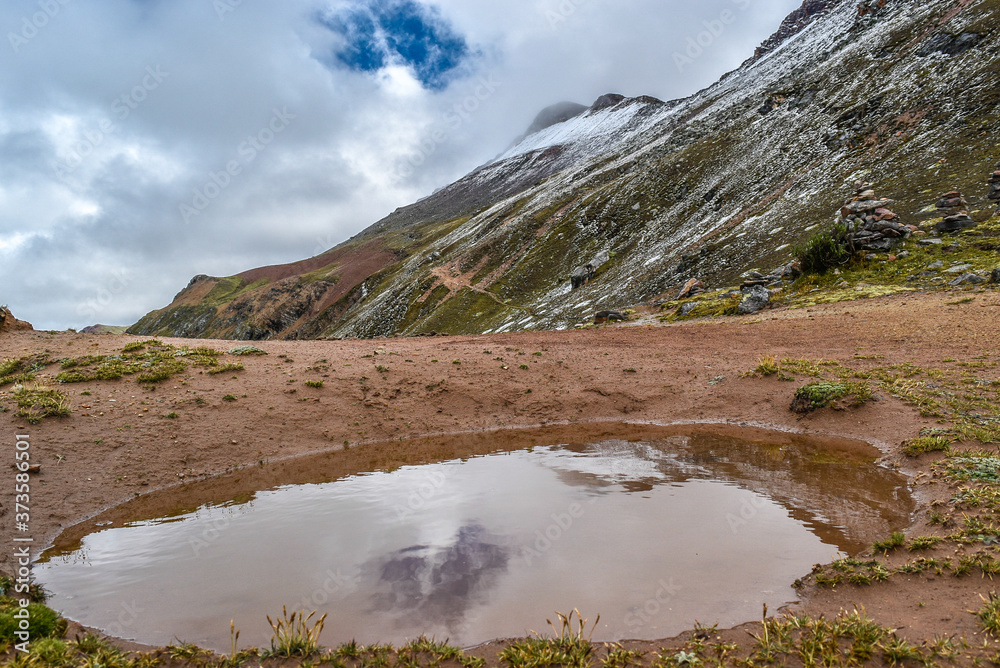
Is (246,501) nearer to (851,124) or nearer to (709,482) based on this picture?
(709,482)

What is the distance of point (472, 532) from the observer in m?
9.94

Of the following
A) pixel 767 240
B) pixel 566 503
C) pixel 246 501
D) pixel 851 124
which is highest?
pixel 851 124

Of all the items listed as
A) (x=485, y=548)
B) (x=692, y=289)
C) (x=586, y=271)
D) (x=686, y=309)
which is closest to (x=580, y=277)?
(x=586, y=271)

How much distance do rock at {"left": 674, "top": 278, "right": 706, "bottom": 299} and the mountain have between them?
77.8 inches

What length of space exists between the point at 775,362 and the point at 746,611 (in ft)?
51.9

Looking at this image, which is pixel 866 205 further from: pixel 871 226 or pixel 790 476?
pixel 790 476

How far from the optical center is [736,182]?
215 ft

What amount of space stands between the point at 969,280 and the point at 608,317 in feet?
71.0

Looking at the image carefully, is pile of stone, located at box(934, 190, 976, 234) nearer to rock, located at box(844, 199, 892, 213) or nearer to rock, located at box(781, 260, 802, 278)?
rock, located at box(844, 199, 892, 213)

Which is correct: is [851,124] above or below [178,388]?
above

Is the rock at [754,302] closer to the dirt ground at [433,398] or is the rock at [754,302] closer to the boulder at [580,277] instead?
the dirt ground at [433,398]

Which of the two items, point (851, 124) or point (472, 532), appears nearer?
point (472, 532)

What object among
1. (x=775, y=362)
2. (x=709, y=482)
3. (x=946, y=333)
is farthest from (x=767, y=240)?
(x=709, y=482)

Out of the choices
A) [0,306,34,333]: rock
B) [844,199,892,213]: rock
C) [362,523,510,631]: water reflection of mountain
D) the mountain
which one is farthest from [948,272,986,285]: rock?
[0,306,34,333]: rock
